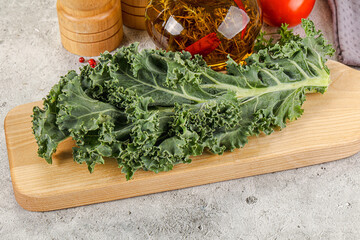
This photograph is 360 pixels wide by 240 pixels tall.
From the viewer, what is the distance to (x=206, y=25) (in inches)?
99.8

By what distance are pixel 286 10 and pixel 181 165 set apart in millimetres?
1375

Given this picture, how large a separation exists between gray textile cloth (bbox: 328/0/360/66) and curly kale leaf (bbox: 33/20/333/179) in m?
0.74

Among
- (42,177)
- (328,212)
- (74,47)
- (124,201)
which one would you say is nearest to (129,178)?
(124,201)

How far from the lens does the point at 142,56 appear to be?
217 cm

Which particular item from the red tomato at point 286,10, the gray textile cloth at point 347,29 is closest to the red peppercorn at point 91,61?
the red tomato at point 286,10

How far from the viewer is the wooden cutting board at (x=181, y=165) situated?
2219 millimetres

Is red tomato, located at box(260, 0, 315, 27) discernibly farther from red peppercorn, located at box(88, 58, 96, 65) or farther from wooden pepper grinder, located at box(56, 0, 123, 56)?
red peppercorn, located at box(88, 58, 96, 65)

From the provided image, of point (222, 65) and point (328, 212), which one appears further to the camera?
point (222, 65)

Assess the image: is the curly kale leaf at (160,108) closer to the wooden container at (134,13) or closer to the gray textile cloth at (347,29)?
the gray textile cloth at (347,29)

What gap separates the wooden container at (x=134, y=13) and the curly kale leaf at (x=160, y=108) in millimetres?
865

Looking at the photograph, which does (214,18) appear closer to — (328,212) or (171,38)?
(171,38)

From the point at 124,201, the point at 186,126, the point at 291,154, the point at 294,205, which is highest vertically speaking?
the point at 186,126

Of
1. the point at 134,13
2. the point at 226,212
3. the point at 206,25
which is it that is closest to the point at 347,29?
the point at 206,25

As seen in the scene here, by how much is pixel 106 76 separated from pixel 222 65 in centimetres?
78
